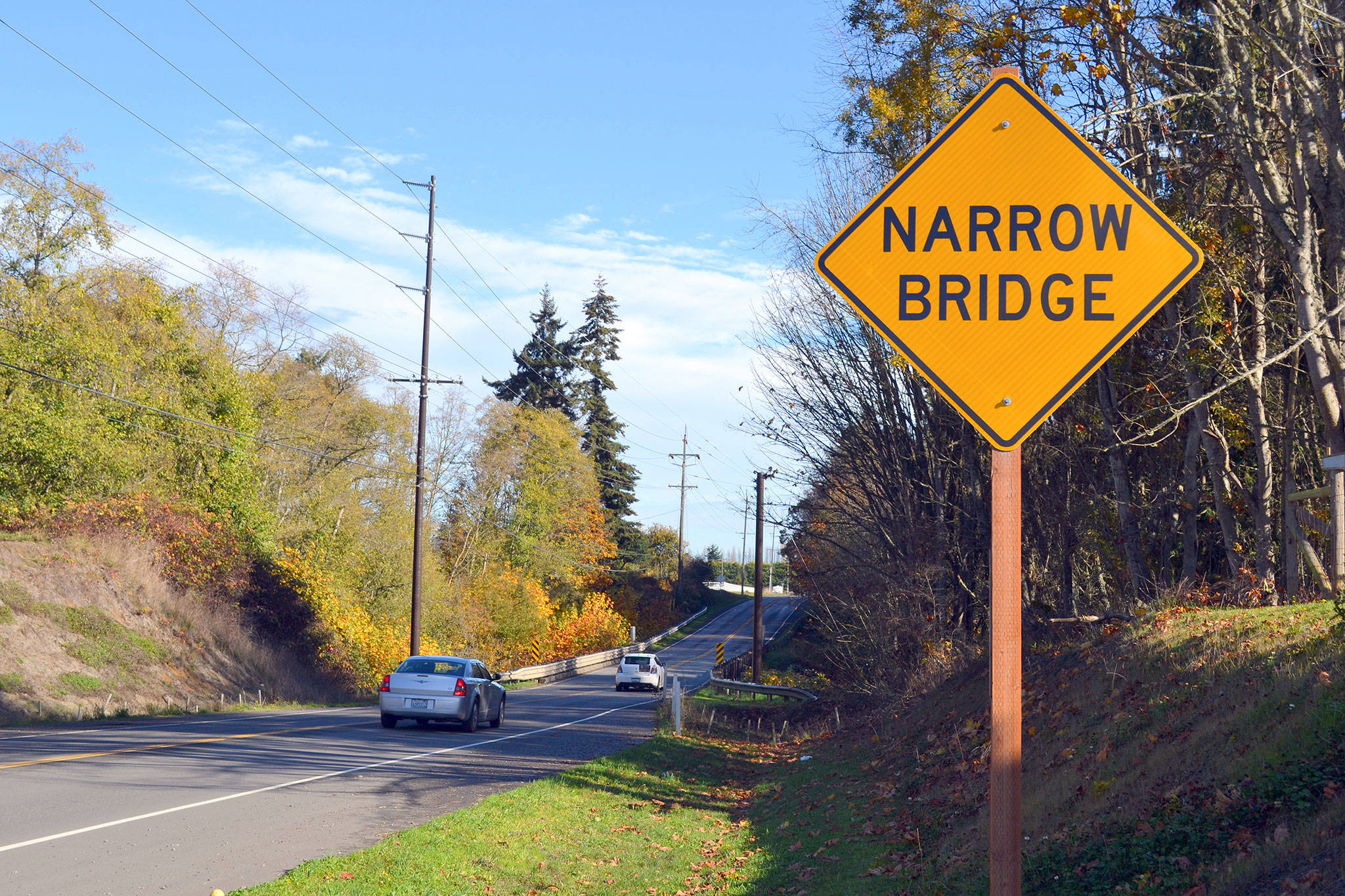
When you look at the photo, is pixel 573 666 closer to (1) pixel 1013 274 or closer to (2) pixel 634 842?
(2) pixel 634 842

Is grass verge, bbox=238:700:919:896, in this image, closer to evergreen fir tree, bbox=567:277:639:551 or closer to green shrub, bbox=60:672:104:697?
green shrub, bbox=60:672:104:697

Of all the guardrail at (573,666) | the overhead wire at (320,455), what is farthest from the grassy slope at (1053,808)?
the guardrail at (573,666)

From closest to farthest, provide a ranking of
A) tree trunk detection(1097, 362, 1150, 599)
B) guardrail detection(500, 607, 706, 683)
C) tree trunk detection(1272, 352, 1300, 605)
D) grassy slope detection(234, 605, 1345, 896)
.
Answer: grassy slope detection(234, 605, 1345, 896) < tree trunk detection(1272, 352, 1300, 605) < tree trunk detection(1097, 362, 1150, 599) < guardrail detection(500, 607, 706, 683)

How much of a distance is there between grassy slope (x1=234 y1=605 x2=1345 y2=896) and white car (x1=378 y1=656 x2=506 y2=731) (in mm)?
5285

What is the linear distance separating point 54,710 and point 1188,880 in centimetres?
2334

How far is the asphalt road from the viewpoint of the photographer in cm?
786

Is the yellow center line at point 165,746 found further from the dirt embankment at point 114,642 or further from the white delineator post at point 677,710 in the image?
the white delineator post at point 677,710

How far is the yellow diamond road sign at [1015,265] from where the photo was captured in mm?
3426

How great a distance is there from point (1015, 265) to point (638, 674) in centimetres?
4114

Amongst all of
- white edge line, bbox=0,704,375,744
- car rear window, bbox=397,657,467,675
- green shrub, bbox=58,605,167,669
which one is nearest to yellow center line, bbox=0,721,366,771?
car rear window, bbox=397,657,467,675

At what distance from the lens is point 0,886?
23.1ft

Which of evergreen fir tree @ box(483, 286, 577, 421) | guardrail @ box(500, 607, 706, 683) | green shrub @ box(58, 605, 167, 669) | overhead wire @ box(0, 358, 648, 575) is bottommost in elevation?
guardrail @ box(500, 607, 706, 683)

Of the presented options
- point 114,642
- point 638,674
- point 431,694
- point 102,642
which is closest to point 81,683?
point 102,642

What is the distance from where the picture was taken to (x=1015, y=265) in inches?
137
